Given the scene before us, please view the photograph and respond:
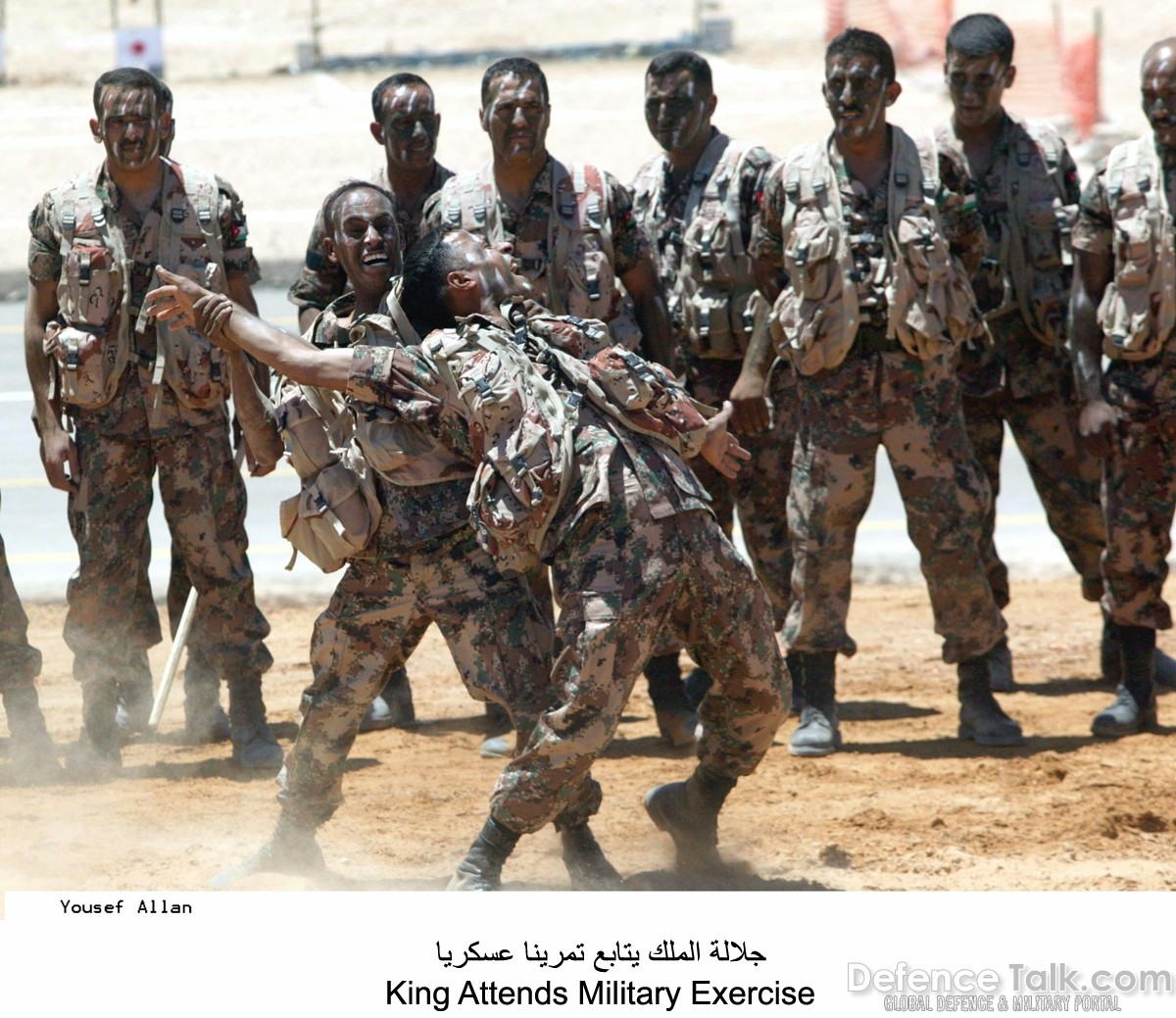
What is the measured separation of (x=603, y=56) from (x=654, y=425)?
81.8 ft

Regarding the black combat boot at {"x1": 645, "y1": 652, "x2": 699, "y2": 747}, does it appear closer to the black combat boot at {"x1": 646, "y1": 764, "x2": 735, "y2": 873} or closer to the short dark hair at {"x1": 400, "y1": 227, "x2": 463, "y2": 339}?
the black combat boot at {"x1": 646, "y1": 764, "x2": 735, "y2": 873}

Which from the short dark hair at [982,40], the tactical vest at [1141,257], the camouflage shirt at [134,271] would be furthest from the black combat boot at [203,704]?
the short dark hair at [982,40]

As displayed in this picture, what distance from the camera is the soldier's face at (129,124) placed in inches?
276

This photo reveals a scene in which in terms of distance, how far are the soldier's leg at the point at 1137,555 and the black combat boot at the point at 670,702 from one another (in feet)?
5.42

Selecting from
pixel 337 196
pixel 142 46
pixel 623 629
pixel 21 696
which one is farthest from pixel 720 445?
pixel 142 46

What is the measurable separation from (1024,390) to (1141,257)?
3.59 feet

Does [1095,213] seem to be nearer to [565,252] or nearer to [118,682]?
[565,252]

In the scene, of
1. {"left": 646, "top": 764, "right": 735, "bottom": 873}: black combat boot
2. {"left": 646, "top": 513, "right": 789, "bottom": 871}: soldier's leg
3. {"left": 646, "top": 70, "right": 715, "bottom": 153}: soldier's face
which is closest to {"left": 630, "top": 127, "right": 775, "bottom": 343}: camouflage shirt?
{"left": 646, "top": 70, "right": 715, "bottom": 153}: soldier's face

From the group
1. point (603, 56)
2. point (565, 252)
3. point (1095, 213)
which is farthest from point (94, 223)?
point (603, 56)

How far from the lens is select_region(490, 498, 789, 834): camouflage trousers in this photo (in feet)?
17.0

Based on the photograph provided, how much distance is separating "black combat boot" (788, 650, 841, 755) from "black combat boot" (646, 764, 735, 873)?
1.42 meters

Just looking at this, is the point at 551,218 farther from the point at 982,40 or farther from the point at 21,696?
the point at 21,696

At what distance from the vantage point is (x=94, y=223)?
23.3ft

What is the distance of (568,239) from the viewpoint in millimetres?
7223
